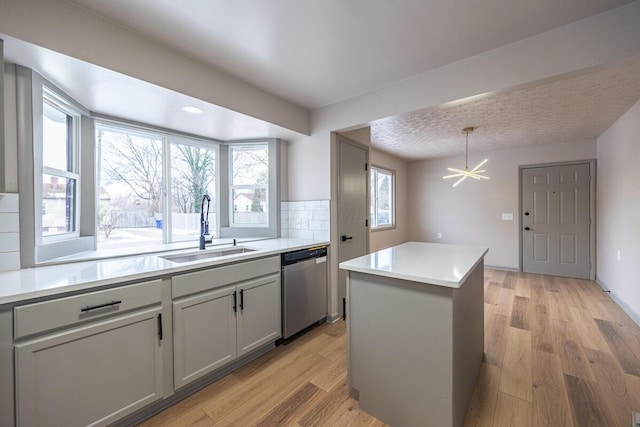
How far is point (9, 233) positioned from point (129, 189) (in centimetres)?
104

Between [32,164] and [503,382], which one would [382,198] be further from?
[32,164]

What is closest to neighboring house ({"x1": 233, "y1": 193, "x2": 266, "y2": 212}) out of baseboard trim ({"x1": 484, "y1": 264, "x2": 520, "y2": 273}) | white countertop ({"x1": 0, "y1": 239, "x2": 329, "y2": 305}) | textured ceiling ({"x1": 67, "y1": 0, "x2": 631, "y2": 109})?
white countertop ({"x1": 0, "y1": 239, "x2": 329, "y2": 305})

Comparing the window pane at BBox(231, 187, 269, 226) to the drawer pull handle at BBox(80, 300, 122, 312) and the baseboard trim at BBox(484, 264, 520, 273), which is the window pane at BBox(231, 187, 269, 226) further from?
the baseboard trim at BBox(484, 264, 520, 273)

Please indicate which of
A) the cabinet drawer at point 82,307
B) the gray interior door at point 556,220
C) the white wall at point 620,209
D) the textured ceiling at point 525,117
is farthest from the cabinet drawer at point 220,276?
the gray interior door at point 556,220

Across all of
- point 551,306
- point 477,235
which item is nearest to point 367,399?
point 551,306

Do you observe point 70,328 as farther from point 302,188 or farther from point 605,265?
point 605,265

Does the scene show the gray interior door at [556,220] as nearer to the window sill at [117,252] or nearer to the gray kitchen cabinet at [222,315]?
the gray kitchen cabinet at [222,315]

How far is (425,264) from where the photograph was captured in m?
1.62

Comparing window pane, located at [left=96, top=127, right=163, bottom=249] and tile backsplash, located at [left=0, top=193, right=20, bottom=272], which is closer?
tile backsplash, located at [left=0, top=193, right=20, bottom=272]

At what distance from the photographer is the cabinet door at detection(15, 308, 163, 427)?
1.18m

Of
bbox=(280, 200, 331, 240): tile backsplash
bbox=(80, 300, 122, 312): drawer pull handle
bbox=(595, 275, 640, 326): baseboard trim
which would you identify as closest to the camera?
bbox=(80, 300, 122, 312): drawer pull handle

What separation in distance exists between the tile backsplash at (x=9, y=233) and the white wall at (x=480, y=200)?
6180 mm

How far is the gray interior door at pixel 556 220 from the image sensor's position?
4344 millimetres

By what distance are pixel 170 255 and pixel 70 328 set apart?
95 centimetres
